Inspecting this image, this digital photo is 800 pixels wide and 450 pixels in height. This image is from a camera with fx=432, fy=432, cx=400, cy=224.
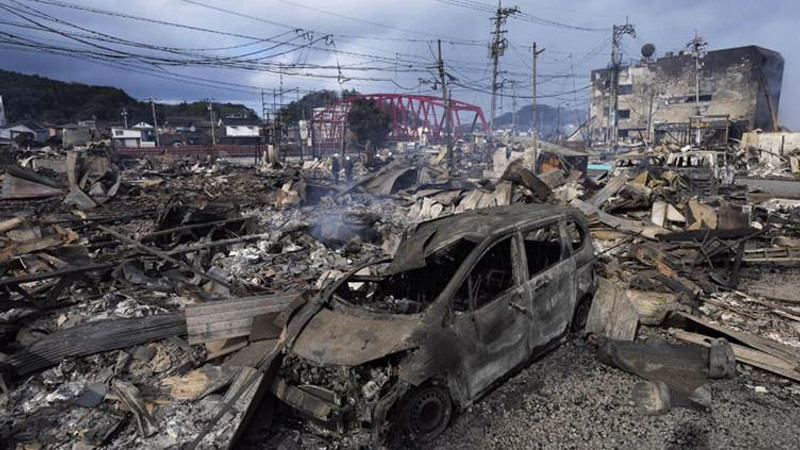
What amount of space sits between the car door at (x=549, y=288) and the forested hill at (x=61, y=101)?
290ft

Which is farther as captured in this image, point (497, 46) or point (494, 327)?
point (497, 46)

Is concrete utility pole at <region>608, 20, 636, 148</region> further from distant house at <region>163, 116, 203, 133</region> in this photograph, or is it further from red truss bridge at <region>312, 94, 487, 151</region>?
distant house at <region>163, 116, 203, 133</region>

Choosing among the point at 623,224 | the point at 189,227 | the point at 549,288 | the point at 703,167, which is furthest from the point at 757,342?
the point at 703,167

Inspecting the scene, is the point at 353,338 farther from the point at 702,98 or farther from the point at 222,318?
the point at 702,98

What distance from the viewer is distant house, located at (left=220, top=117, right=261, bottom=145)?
61644mm

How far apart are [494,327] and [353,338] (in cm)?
123

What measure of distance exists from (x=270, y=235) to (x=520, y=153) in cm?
1786

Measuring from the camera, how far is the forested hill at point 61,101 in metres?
73.9

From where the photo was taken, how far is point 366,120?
144 feet

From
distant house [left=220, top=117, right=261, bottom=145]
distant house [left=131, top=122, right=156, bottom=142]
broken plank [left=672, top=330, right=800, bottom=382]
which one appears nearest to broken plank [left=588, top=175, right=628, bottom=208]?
broken plank [left=672, top=330, right=800, bottom=382]

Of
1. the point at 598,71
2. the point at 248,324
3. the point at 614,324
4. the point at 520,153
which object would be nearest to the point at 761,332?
the point at 614,324

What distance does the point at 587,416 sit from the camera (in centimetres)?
380

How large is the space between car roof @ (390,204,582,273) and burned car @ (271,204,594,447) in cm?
1

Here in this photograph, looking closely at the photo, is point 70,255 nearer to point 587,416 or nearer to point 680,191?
point 587,416
